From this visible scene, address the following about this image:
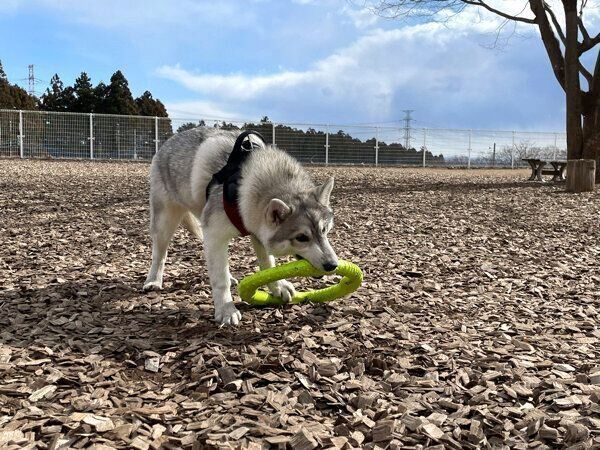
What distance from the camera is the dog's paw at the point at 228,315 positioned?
3822 mm

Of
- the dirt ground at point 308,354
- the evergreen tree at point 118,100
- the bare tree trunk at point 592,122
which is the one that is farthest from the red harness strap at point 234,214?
the evergreen tree at point 118,100

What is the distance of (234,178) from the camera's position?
4.02 metres

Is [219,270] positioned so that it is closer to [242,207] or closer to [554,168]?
[242,207]

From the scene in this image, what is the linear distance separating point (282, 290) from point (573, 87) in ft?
44.4

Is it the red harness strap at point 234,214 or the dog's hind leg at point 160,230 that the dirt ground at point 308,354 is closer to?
the dog's hind leg at point 160,230

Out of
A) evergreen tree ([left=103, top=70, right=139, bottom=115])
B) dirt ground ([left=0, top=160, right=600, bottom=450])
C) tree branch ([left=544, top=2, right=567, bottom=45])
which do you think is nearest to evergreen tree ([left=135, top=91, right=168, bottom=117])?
evergreen tree ([left=103, top=70, right=139, bottom=115])

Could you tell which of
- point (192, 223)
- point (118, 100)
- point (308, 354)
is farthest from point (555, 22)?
point (118, 100)

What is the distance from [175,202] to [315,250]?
1.63 metres

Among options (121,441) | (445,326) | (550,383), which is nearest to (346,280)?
(445,326)

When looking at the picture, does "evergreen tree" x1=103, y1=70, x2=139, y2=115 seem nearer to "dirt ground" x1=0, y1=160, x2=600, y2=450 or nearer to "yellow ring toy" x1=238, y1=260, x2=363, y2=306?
"dirt ground" x1=0, y1=160, x2=600, y2=450

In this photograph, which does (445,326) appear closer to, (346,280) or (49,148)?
(346,280)

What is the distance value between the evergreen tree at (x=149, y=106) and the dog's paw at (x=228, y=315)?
137ft

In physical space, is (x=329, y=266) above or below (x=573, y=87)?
below

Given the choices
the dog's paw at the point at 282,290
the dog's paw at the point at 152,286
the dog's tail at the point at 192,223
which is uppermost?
the dog's tail at the point at 192,223
